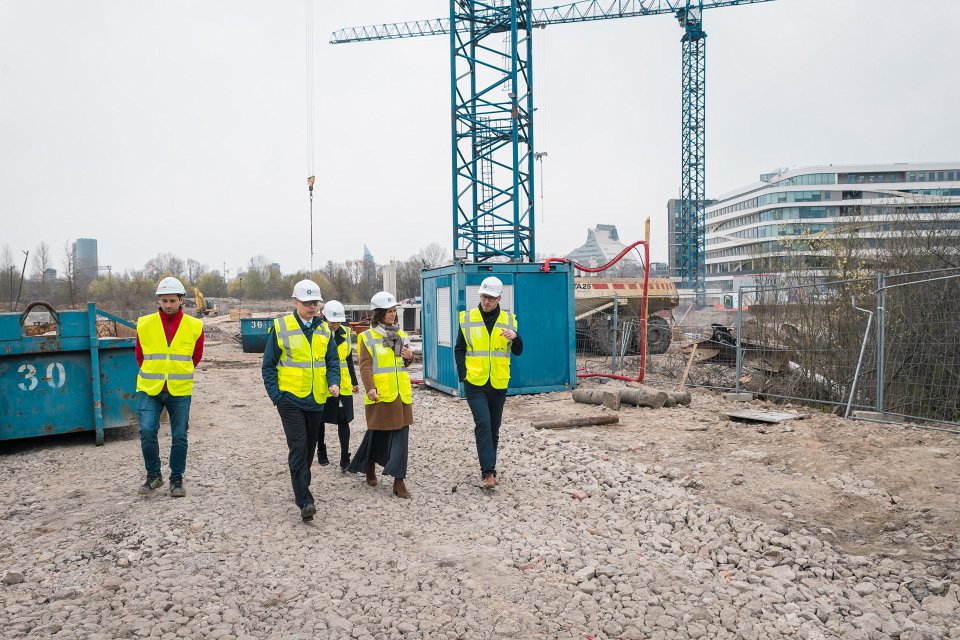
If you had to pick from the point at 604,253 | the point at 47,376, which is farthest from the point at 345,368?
the point at 604,253

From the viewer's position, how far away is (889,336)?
945cm

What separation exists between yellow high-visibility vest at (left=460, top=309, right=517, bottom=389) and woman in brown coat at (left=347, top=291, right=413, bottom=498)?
54cm

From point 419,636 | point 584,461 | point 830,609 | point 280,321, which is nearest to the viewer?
point 419,636

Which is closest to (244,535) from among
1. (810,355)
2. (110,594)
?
(110,594)

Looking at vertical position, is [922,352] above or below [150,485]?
above

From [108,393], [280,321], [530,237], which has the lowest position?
[108,393]

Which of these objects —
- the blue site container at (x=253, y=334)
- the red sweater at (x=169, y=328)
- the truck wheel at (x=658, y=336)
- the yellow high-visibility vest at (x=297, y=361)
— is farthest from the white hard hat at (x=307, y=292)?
the blue site container at (x=253, y=334)

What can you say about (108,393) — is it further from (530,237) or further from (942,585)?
(530,237)

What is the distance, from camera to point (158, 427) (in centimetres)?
577

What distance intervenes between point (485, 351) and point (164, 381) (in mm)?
2701

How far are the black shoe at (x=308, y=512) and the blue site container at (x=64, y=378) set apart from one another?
423cm

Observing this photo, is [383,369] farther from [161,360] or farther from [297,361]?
[161,360]

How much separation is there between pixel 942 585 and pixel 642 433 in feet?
14.7

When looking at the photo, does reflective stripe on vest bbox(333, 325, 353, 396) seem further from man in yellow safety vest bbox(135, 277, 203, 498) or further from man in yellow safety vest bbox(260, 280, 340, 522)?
man in yellow safety vest bbox(260, 280, 340, 522)
